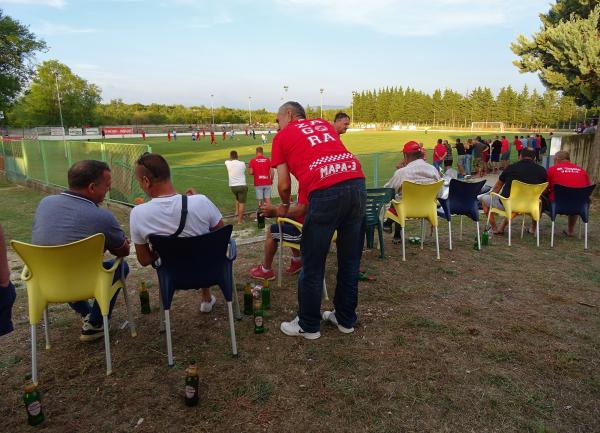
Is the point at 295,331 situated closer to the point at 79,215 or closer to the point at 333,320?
the point at 333,320

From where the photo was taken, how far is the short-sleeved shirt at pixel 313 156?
3057 millimetres

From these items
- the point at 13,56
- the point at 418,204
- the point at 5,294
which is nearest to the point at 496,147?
the point at 418,204

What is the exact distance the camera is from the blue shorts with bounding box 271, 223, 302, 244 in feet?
15.0

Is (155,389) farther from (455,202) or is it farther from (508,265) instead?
(455,202)

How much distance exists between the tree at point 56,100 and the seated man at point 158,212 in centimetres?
8235

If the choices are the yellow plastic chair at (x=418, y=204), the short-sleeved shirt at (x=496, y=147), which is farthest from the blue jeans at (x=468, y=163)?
the yellow plastic chair at (x=418, y=204)

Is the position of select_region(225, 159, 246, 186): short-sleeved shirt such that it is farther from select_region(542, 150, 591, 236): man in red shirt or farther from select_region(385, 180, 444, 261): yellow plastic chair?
select_region(542, 150, 591, 236): man in red shirt

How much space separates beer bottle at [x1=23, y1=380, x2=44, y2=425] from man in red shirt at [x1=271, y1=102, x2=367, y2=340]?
185 centimetres

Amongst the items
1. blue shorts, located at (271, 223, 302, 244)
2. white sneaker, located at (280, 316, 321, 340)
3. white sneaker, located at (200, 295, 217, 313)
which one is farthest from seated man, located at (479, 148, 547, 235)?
white sneaker, located at (200, 295, 217, 313)

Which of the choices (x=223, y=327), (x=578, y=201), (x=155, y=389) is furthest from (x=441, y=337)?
(x=578, y=201)

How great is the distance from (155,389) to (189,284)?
2.43ft

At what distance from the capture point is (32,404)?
2.42 metres

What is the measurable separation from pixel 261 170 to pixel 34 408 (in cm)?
716

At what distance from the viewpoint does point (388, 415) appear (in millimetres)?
2516
